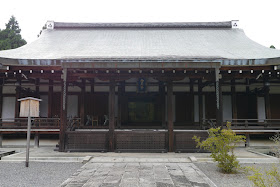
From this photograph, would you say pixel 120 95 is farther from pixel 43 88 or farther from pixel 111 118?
pixel 43 88

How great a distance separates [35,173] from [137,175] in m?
3.07

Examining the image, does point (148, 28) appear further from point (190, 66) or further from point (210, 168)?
point (210, 168)

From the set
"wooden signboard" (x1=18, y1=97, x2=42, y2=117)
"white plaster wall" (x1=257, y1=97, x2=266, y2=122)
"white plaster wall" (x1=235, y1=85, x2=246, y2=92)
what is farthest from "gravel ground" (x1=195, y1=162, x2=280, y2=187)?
"white plaster wall" (x1=235, y1=85, x2=246, y2=92)

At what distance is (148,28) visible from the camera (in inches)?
645

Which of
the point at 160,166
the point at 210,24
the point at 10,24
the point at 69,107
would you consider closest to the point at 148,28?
the point at 210,24

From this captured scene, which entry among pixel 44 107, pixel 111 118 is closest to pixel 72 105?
pixel 44 107

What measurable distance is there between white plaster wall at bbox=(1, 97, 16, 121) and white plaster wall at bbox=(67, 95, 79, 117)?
3.18 metres

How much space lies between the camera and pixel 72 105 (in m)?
12.4

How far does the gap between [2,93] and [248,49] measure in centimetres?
1509

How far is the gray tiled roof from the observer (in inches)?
417

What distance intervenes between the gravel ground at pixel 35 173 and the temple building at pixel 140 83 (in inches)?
67.5

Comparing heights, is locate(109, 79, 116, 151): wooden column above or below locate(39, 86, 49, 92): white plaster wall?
below

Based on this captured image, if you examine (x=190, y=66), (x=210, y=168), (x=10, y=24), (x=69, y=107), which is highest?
(x=10, y=24)

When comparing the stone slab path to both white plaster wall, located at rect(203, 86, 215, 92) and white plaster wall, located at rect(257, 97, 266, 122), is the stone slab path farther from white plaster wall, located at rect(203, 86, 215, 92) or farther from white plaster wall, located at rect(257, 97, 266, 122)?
white plaster wall, located at rect(257, 97, 266, 122)
